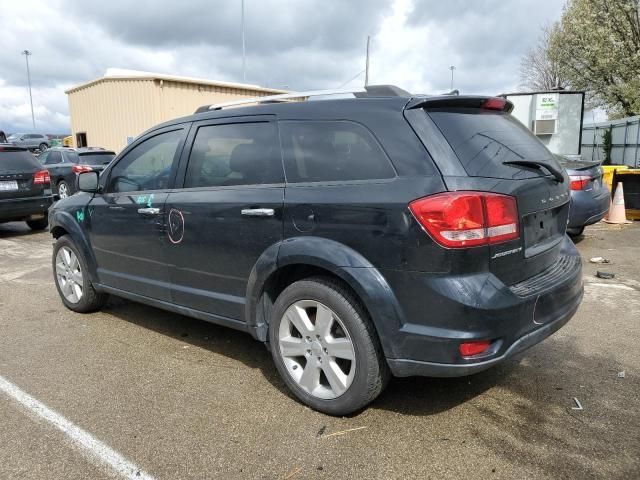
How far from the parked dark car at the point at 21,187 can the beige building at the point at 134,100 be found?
11.4 meters

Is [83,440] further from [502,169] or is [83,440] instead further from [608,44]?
[608,44]

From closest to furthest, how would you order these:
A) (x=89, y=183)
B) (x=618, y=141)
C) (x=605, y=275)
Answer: (x=89, y=183) → (x=605, y=275) → (x=618, y=141)

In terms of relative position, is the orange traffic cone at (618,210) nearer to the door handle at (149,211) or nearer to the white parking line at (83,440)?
A: the door handle at (149,211)

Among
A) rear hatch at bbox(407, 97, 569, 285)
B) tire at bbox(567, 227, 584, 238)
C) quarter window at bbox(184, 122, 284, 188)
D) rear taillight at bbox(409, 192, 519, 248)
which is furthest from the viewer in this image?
tire at bbox(567, 227, 584, 238)

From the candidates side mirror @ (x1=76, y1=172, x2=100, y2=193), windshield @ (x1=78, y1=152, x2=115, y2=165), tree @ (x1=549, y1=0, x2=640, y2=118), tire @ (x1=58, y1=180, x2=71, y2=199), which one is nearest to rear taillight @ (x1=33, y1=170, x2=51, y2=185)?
tire @ (x1=58, y1=180, x2=71, y2=199)

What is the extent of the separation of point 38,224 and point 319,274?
9.51 metres

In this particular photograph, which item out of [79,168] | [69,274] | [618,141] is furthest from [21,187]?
[618,141]

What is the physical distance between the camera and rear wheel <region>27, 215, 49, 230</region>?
10.5 metres

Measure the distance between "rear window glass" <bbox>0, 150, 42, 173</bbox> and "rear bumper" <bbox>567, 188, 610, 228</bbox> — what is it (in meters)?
9.31

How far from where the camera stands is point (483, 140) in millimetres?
2842

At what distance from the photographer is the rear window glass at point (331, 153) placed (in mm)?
2828

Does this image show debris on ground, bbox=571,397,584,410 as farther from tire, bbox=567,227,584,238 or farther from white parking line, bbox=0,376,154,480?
tire, bbox=567,227,584,238

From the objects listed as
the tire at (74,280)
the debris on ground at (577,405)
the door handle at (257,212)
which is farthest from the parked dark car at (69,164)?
the debris on ground at (577,405)

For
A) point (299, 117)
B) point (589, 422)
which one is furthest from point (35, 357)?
point (589, 422)
